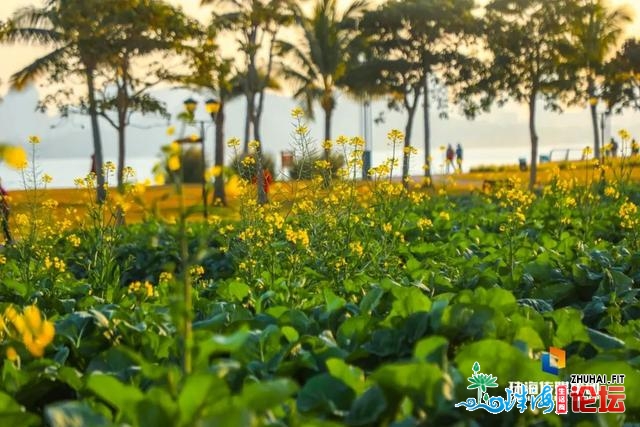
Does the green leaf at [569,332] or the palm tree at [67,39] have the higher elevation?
the palm tree at [67,39]

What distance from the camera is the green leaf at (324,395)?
2.29 m

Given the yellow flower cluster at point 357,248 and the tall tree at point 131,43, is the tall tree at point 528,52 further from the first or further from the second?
the yellow flower cluster at point 357,248

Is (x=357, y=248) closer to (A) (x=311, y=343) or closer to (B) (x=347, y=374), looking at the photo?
(A) (x=311, y=343)

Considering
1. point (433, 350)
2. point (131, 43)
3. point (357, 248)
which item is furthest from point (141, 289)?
point (131, 43)

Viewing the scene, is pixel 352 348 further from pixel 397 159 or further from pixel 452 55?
pixel 452 55

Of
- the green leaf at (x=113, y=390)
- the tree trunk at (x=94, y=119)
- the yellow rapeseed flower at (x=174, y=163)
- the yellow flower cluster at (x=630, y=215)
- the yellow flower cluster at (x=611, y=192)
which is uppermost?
the tree trunk at (x=94, y=119)

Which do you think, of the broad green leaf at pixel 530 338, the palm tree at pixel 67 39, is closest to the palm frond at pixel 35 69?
the palm tree at pixel 67 39

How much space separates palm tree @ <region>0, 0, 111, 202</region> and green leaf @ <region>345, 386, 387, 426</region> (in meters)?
27.0

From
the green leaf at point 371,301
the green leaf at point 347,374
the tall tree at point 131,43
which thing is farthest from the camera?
the tall tree at point 131,43

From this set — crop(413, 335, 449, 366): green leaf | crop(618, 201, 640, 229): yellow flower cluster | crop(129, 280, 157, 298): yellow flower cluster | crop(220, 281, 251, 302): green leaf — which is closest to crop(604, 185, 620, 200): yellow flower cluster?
crop(618, 201, 640, 229): yellow flower cluster

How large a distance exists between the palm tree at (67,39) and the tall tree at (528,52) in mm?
17969

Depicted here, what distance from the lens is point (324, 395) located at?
2.31m

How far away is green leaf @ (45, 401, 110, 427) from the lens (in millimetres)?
1816

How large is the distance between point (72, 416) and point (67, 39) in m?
28.9
